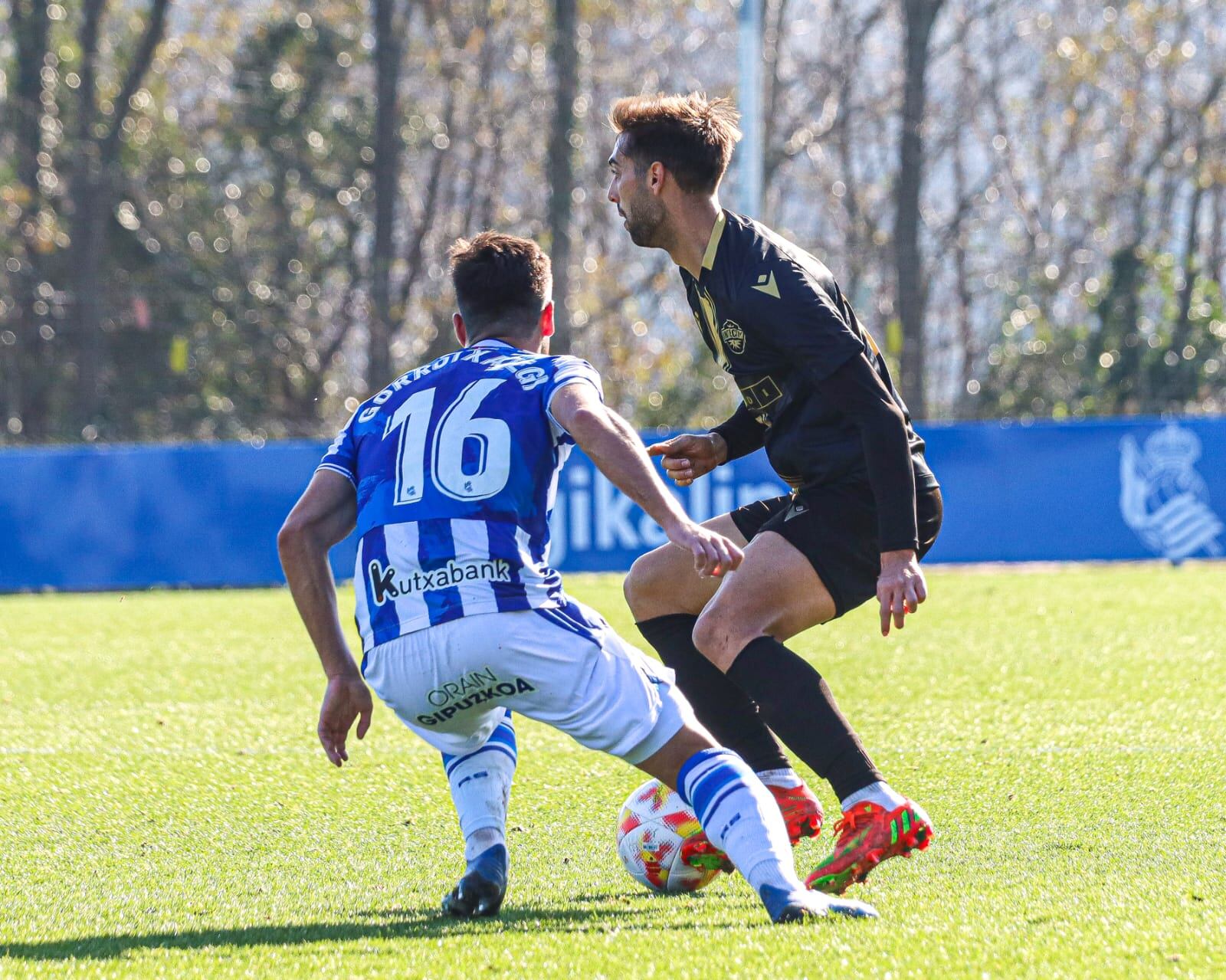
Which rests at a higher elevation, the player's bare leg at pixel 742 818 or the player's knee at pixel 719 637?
the player's knee at pixel 719 637

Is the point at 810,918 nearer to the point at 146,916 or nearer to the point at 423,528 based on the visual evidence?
the point at 423,528

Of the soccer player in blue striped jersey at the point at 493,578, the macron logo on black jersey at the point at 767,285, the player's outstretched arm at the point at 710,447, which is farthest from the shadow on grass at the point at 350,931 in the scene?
the macron logo on black jersey at the point at 767,285

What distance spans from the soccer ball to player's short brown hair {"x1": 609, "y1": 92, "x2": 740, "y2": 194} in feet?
5.24

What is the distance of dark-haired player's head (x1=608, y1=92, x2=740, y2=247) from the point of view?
397cm

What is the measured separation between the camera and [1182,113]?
1180 inches

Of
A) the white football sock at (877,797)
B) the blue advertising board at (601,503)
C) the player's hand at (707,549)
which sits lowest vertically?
the blue advertising board at (601,503)

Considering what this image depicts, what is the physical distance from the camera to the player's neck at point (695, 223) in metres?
4.03

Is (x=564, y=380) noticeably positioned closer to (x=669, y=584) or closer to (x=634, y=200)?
(x=634, y=200)

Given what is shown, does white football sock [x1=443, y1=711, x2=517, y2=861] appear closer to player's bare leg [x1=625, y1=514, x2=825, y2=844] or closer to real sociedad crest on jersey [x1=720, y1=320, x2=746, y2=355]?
player's bare leg [x1=625, y1=514, x2=825, y2=844]

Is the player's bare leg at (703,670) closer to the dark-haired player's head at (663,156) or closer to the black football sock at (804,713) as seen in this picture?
the black football sock at (804,713)

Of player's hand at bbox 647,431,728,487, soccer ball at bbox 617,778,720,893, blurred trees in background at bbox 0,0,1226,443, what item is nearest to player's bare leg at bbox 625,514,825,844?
player's hand at bbox 647,431,728,487

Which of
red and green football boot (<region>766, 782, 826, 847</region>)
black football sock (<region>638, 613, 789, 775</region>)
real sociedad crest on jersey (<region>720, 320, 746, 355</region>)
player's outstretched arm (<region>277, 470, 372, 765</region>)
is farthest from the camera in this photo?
black football sock (<region>638, 613, 789, 775</region>)

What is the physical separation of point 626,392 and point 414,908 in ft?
84.9

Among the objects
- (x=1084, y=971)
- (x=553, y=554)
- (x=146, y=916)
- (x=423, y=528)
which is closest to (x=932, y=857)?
(x=1084, y=971)
